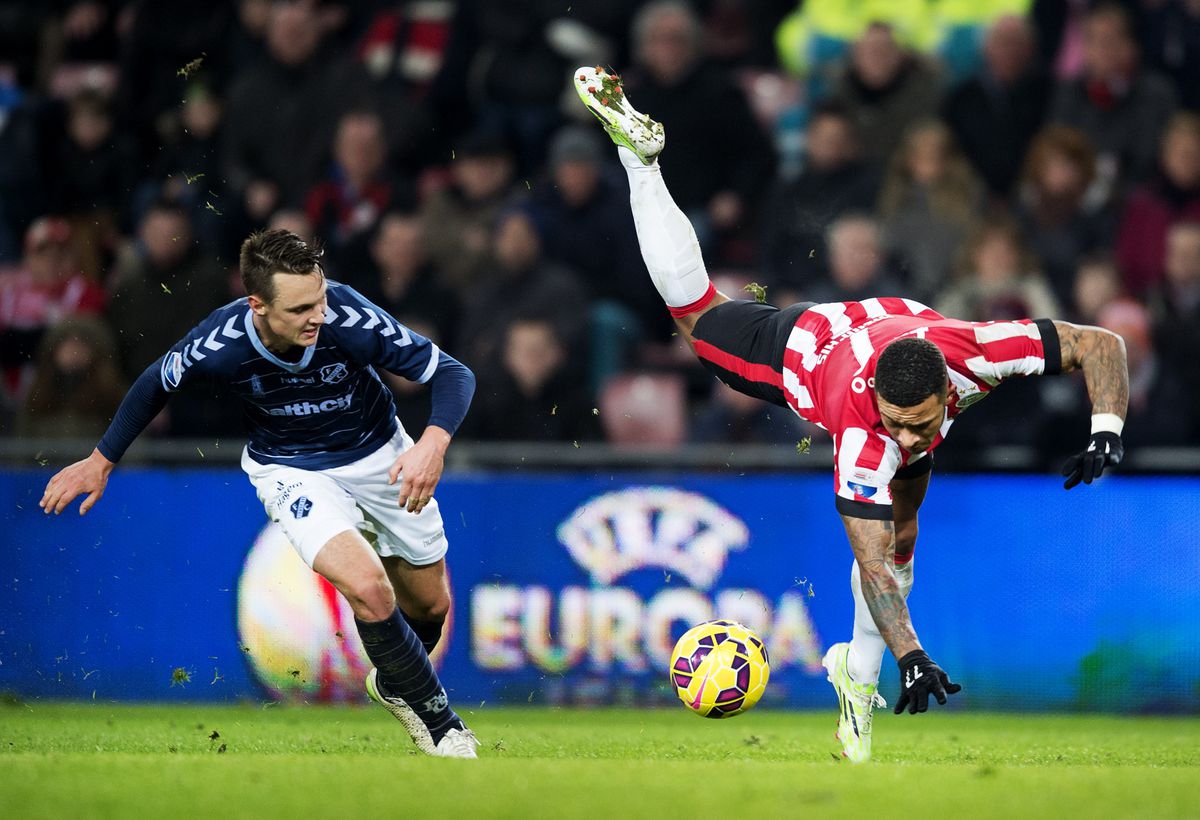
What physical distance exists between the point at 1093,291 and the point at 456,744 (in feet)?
19.6

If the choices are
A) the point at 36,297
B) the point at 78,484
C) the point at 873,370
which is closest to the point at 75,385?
the point at 36,297

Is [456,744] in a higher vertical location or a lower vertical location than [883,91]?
lower

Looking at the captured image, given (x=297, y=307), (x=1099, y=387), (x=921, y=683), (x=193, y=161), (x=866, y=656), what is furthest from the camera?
(x=193, y=161)

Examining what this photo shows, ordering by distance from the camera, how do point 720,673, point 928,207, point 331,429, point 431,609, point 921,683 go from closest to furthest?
point 921,683
point 720,673
point 331,429
point 431,609
point 928,207

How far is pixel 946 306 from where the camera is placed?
11.2 metres

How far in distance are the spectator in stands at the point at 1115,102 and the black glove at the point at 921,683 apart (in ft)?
23.0

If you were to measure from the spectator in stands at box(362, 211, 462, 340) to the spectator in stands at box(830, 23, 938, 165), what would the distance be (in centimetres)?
198

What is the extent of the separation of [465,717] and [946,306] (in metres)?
4.29

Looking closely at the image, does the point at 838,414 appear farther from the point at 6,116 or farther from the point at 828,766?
the point at 6,116

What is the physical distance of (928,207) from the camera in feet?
38.0

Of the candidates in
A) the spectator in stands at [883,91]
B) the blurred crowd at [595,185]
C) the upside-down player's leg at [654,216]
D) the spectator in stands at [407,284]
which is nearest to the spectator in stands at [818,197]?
the blurred crowd at [595,185]

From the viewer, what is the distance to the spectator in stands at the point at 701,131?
1205cm

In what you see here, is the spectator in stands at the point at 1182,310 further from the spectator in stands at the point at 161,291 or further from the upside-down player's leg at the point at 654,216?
the spectator in stands at the point at 161,291

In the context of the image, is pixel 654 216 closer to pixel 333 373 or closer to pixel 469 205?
pixel 333 373
